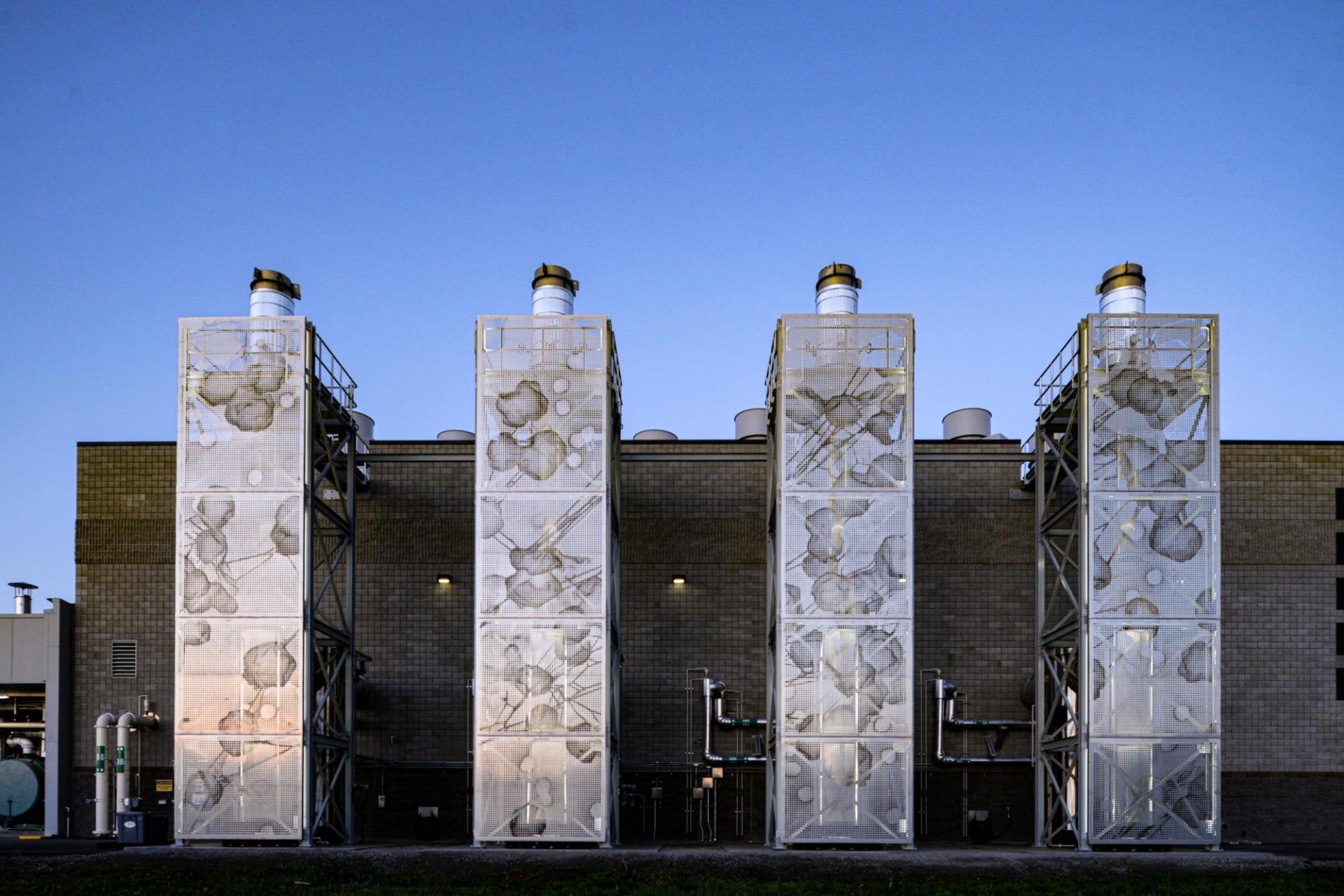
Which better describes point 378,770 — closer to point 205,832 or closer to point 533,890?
point 205,832

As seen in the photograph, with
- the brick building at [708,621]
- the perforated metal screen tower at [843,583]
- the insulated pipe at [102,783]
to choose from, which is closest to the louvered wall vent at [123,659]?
the brick building at [708,621]

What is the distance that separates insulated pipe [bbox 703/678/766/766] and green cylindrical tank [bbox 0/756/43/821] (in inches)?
619

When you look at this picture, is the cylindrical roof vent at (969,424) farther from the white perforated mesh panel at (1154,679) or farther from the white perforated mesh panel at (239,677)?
the white perforated mesh panel at (239,677)

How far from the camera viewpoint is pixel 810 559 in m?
23.1

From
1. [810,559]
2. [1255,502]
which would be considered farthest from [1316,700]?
[810,559]

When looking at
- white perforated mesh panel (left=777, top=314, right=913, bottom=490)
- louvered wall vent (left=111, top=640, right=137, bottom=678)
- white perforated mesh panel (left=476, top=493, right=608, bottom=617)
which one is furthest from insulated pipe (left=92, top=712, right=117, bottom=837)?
white perforated mesh panel (left=777, top=314, right=913, bottom=490)

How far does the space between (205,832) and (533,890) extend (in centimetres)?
831

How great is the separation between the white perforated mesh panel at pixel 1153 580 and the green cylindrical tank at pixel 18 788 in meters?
23.5

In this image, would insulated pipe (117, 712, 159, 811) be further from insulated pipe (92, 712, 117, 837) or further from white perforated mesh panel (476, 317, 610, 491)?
white perforated mesh panel (476, 317, 610, 491)

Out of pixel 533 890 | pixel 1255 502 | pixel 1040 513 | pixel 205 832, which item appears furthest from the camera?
pixel 1255 502

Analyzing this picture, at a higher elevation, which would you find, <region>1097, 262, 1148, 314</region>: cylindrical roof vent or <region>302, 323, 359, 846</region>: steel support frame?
<region>1097, 262, 1148, 314</region>: cylindrical roof vent

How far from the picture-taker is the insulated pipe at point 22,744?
27734 mm

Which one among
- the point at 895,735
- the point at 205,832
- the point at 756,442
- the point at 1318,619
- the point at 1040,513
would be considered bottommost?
the point at 205,832

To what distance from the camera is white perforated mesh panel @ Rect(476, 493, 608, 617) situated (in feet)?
75.0
